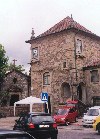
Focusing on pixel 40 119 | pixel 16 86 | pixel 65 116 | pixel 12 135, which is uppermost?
pixel 16 86

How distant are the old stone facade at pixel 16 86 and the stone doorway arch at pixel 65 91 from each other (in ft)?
25.4

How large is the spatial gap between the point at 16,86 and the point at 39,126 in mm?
28468

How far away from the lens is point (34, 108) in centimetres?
3969

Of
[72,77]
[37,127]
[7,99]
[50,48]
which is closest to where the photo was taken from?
[37,127]

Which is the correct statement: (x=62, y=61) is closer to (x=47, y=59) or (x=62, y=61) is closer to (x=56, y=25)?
(x=47, y=59)

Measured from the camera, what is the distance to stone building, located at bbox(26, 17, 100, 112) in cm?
3622

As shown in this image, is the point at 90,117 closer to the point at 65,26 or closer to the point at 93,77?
the point at 93,77

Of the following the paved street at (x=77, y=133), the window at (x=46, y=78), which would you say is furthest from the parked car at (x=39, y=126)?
the window at (x=46, y=78)

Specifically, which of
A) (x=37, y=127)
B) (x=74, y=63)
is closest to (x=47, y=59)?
(x=74, y=63)

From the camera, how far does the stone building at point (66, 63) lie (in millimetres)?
36219

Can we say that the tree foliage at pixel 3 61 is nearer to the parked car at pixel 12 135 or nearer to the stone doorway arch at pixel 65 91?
the stone doorway arch at pixel 65 91

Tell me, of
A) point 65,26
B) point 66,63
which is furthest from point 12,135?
point 65,26

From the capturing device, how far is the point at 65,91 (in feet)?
123

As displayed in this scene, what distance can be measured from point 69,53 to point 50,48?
3.12 meters
